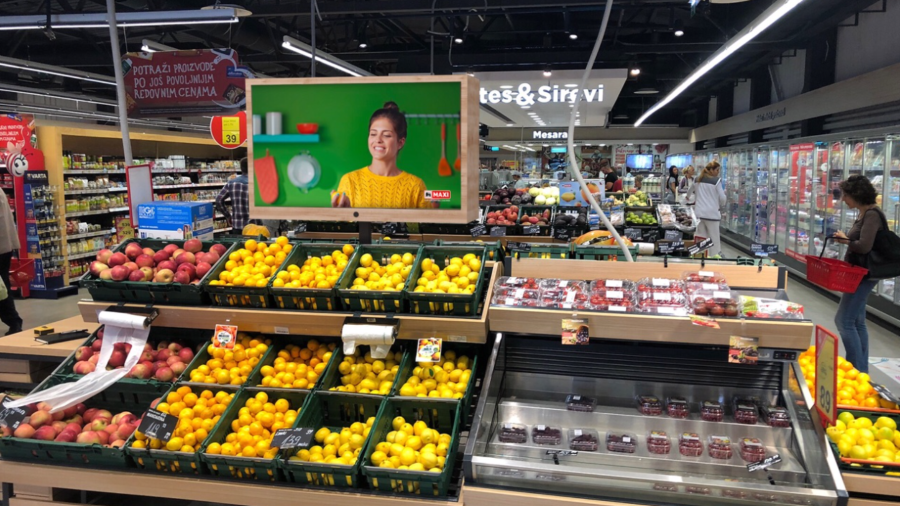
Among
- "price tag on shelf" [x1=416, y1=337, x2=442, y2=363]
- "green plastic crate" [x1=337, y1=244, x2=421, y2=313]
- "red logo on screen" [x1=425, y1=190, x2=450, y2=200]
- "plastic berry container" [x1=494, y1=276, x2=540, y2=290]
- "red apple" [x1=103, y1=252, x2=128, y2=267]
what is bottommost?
"price tag on shelf" [x1=416, y1=337, x2=442, y2=363]

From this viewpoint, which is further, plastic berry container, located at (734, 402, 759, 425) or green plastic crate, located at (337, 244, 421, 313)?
green plastic crate, located at (337, 244, 421, 313)

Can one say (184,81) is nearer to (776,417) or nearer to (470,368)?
(470,368)

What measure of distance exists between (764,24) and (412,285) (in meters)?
5.42

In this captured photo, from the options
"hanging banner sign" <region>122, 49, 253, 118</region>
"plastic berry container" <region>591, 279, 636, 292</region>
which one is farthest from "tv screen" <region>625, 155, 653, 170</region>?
"plastic berry container" <region>591, 279, 636, 292</region>

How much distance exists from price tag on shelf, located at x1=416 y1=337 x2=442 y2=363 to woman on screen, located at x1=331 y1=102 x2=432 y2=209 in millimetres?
680

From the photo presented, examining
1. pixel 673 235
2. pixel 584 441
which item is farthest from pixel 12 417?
pixel 673 235

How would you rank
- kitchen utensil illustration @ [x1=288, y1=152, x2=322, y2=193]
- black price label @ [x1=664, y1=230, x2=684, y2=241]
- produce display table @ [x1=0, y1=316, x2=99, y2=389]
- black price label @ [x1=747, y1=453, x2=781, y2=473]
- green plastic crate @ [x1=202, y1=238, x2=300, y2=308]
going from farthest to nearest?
black price label @ [x1=664, y1=230, x2=684, y2=241] < produce display table @ [x1=0, y1=316, x2=99, y2=389] < kitchen utensil illustration @ [x1=288, y1=152, x2=322, y2=193] < green plastic crate @ [x1=202, y1=238, x2=300, y2=308] < black price label @ [x1=747, y1=453, x2=781, y2=473]

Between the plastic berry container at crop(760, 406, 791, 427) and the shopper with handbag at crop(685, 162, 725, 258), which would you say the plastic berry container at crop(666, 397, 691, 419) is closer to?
the plastic berry container at crop(760, 406, 791, 427)

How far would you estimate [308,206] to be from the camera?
3.21 meters

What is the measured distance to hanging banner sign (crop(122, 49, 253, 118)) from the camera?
7645mm

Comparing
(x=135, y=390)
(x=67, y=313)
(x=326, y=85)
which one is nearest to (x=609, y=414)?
(x=326, y=85)

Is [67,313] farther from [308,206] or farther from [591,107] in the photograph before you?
[591,107]

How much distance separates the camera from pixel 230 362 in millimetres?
3152

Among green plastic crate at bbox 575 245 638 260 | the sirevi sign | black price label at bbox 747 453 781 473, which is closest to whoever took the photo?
black price label at bbox 747 453 781 473
